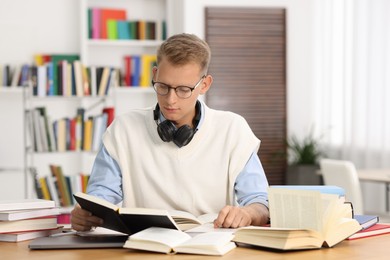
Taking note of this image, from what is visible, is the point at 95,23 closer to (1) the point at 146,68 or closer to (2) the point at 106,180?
(1) the point at 146,68

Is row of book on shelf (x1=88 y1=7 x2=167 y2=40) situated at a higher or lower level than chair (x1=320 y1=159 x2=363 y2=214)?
higher

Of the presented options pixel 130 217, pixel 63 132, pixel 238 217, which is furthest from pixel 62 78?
pixel 130 217

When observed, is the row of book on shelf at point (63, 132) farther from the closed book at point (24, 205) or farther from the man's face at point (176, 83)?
the closed book at point (24, 205)

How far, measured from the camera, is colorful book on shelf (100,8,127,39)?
681 centimetres

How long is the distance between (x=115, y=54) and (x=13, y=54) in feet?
2.91

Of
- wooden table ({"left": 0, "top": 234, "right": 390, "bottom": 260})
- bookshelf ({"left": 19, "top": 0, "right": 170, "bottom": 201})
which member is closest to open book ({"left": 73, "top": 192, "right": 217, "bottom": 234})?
wooden table ({"left": 0, "top": 234, "right": 390, "bottom": 260})

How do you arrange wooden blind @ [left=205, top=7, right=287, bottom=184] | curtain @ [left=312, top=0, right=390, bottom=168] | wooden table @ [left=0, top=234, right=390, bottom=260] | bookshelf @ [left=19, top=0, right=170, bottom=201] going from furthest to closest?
wooden blind @ [left=205, top=7, right=287, bottom=184] < bookshelf @ [left=19, top=0, right=170, bottom=201] < curtain @ [left=312, top=0, right=390, bottom=168] < wooden table @ [left=0, top=234, right=390, bottom=260]

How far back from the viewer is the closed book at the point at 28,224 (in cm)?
236

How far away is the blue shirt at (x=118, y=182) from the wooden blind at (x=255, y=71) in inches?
167

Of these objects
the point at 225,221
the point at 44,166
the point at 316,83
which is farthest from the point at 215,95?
the point at 225,221

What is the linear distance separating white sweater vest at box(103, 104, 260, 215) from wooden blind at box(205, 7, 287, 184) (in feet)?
13.8

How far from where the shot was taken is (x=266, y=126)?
23.8 feet

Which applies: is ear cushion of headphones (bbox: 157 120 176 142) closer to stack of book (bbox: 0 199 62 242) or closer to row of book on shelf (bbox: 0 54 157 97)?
stack of book (bbox: 0 199 62 242)

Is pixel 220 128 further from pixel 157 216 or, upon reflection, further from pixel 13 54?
pixel 13 54
